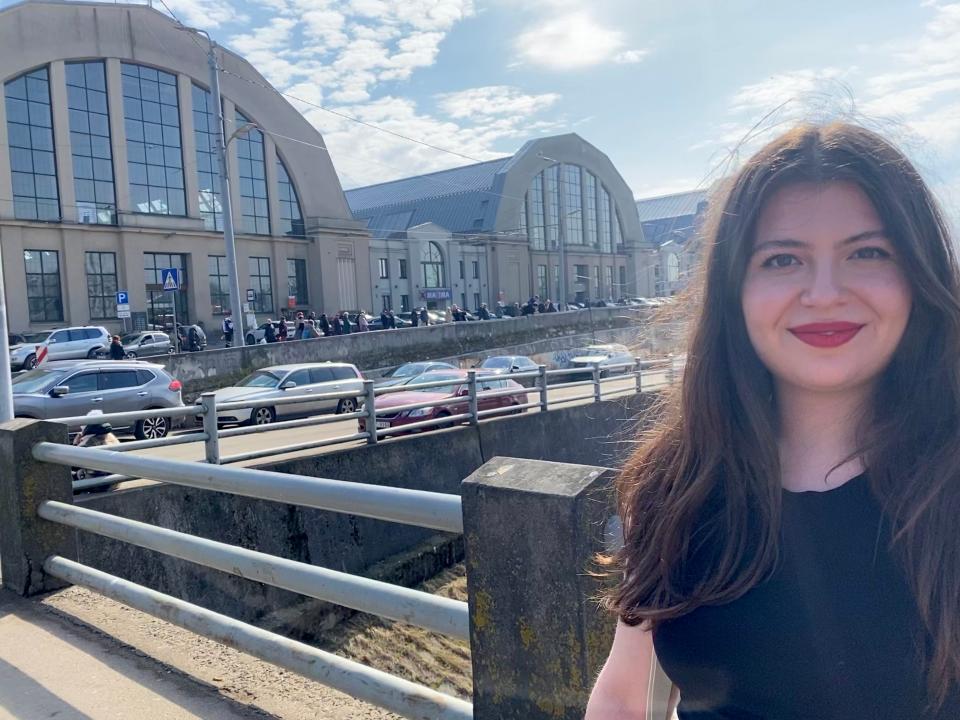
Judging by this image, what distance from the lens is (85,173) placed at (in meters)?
38.8

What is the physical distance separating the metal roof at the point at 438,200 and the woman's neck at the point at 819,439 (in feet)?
203

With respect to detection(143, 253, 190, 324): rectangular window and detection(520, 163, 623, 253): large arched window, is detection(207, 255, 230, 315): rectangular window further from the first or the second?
detection(520, 163, 623, 253): large arched window

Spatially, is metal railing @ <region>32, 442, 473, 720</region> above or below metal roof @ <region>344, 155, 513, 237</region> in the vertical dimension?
below

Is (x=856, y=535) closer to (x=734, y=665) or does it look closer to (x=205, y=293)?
(x=734, y=665)

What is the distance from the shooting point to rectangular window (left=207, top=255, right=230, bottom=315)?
4406cm

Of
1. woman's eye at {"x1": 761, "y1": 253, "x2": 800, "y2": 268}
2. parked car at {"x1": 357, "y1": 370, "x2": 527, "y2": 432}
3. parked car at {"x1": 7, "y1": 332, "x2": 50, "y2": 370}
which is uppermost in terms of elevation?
woman's eye at {"x1": 761, "y1": 253, "x2": 800, "y2": 268}

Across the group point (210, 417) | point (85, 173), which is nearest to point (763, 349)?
point (210, 417)

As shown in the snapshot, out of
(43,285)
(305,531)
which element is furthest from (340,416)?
(43,285)

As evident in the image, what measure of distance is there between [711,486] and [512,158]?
69.5 metres

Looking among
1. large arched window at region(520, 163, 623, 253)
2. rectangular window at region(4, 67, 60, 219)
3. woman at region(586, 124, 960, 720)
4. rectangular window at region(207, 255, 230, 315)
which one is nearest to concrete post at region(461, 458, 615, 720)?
woman at region(586, 124, 960, 720)

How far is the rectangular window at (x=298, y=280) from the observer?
48062mm

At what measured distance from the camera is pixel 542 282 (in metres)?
70.1

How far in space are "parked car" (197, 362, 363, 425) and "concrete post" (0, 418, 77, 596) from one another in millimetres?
11309

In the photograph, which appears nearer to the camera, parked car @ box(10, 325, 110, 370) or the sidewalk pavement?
the sidewalk pavement
